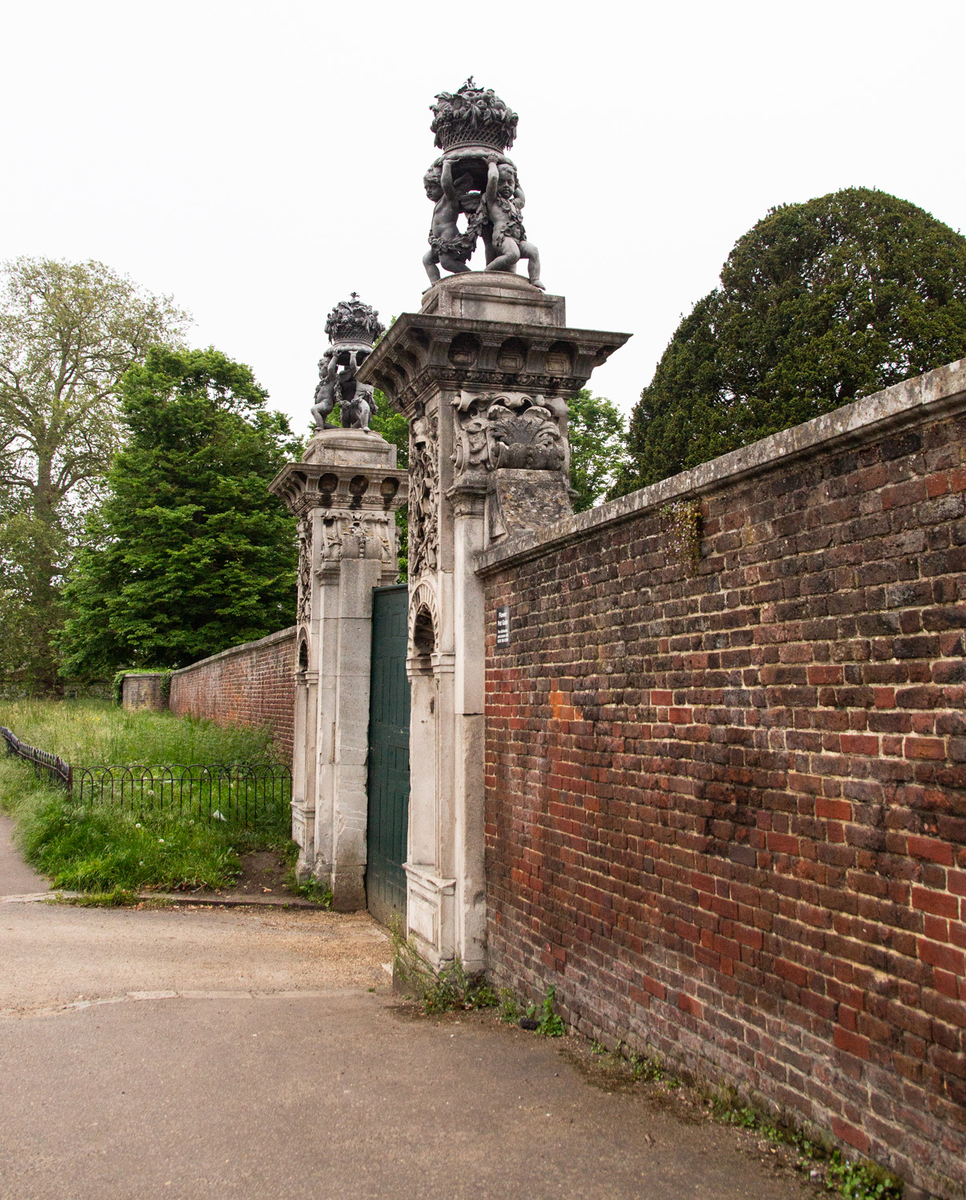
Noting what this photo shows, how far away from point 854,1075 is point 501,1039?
8.57ft

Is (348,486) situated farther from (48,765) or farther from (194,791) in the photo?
(48,765)

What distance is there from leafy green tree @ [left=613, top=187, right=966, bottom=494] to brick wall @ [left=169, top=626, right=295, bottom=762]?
10.4 m

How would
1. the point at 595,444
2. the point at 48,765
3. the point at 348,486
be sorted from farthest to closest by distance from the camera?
the point at 595,444 < the point at 48,765 < the point at 348,486

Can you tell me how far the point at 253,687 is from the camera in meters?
15.6

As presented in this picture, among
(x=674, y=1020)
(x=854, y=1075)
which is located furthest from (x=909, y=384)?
(x=674, y=1020)

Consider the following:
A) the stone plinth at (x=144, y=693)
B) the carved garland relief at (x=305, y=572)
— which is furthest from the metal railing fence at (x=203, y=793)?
the stone plinth at (x=144, y=693)

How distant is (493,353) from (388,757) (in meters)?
4.24

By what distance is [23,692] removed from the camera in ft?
118

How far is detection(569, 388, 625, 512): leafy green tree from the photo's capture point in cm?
3002

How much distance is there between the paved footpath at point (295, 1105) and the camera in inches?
145

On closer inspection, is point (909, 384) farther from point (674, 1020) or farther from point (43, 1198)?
point (43, 1198)

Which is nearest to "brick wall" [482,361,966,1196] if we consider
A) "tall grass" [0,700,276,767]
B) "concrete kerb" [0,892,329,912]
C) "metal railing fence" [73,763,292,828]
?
"concrete kerb" [0,892,329,912]

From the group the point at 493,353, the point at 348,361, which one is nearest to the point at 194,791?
the point at 348,361

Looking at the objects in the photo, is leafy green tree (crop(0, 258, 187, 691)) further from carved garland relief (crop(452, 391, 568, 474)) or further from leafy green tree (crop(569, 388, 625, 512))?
carved garland relief (crop(452, 391, 568, 474))
